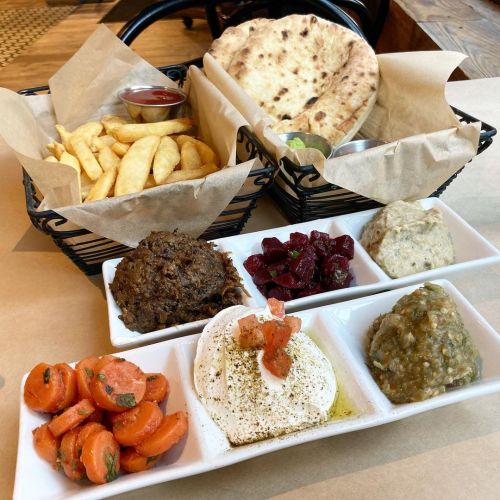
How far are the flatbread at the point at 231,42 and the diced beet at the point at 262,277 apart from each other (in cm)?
115

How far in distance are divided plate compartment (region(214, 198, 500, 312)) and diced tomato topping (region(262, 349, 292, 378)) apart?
265 mm

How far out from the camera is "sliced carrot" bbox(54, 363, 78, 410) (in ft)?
3.57

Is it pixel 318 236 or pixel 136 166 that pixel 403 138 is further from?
pixel 136 166

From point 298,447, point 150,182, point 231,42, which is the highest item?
point 231,42

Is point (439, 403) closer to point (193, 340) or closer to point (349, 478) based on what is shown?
point (349, 478)

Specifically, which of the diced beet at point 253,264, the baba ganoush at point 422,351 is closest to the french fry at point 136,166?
the diced beet at point 253,264

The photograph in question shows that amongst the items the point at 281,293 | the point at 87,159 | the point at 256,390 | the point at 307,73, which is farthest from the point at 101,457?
the point at 307,73

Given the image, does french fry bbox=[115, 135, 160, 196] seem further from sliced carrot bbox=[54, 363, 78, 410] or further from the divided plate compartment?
sliced carrot bbox=[54, 363, 78, 410]

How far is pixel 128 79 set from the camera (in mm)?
2229

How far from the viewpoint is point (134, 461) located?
3.34 feet

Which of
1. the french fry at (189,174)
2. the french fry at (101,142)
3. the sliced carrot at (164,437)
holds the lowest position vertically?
the sliced carrot at (164,437)

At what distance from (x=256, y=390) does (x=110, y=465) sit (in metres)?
0.33

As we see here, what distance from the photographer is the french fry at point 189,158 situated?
1814 millimetres

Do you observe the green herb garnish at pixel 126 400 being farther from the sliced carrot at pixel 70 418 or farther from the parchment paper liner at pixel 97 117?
the parchment paper liner at pixel 97 117
